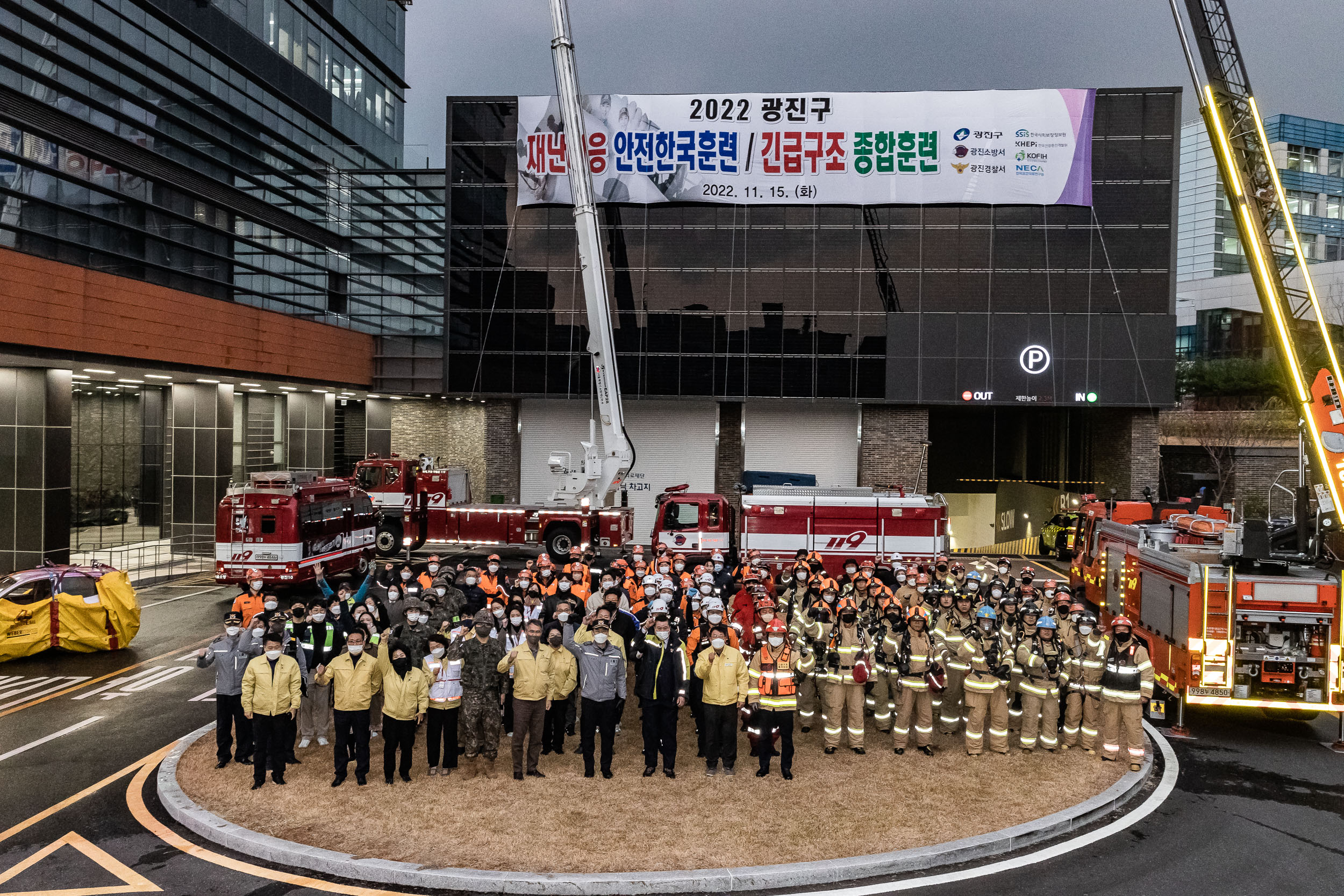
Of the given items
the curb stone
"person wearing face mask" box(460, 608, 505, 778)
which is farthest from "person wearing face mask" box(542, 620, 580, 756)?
the curb stone

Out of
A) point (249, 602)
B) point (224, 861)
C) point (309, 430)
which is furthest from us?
point (309, 430)

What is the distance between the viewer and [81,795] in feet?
28.1

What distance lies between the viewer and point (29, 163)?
65.0 feet

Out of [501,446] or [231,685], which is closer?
[231,685]

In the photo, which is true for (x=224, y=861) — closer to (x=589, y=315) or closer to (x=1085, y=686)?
(x=1085, y=686)

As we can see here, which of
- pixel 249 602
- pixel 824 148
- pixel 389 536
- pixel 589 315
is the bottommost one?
pixel 389 536

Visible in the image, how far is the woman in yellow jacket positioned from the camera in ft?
28.3

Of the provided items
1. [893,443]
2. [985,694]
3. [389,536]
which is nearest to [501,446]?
[389,536]

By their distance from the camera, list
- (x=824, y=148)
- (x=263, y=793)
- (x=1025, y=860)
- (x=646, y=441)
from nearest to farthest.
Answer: (x=1025, y=860) → (x=263, y=793) → (x=824, y=148) → (x=646, y=441)

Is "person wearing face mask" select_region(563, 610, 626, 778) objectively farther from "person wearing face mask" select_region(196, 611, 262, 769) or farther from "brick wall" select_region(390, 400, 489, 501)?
"brick wall" select_region(390, 400, 489, 501)

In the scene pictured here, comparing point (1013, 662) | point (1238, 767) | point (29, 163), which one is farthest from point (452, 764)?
point (29, 163)

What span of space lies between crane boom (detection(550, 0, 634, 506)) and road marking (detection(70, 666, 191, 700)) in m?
12.1

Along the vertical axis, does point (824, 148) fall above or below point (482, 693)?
above

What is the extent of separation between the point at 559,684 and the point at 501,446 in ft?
72.3
